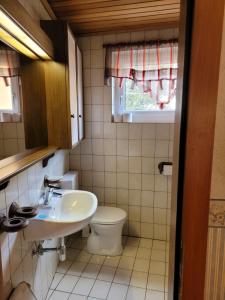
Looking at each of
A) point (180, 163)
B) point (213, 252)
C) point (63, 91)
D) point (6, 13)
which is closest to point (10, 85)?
point (63, 91)

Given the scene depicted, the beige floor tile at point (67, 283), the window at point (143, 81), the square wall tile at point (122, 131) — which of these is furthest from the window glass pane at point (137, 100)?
the beige floor tile at point (67, 283)

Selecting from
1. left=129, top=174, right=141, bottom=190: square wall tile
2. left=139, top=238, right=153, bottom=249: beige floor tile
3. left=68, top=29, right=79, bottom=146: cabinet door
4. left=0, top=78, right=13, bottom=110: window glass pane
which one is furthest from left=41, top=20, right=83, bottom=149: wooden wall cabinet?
left=139, top=238, right=153, bottom=249: beige floor tile

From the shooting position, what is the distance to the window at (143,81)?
88.3 inches

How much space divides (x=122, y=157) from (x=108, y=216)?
2.17 ft

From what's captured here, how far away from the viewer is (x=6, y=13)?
38.8 inches

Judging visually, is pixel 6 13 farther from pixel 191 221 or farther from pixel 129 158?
pixel 129 158

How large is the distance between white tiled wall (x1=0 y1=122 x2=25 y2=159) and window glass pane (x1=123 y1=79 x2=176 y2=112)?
1.25 m

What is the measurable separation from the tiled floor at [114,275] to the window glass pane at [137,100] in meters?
1.53

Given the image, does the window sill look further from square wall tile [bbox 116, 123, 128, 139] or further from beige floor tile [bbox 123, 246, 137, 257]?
beige floor tile [bbox 123, 246, 137, 257]

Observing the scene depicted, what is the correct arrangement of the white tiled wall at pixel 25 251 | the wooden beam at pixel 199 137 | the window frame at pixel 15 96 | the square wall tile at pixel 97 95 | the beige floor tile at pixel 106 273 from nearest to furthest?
the wooden beam at pixel 199 137 < the white tiled wall at pixel 25 251 < the window frame at pixel 15 96 < the beige floor tile at pixel 106 273 < the square wall tile at pixel 97 95

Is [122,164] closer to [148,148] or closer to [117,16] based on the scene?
[148,148]

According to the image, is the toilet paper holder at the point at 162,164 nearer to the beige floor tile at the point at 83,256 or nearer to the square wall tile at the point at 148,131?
the square wall tile at the point at 148,131

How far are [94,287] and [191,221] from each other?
172 centimetres

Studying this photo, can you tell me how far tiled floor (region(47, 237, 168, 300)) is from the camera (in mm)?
1826
